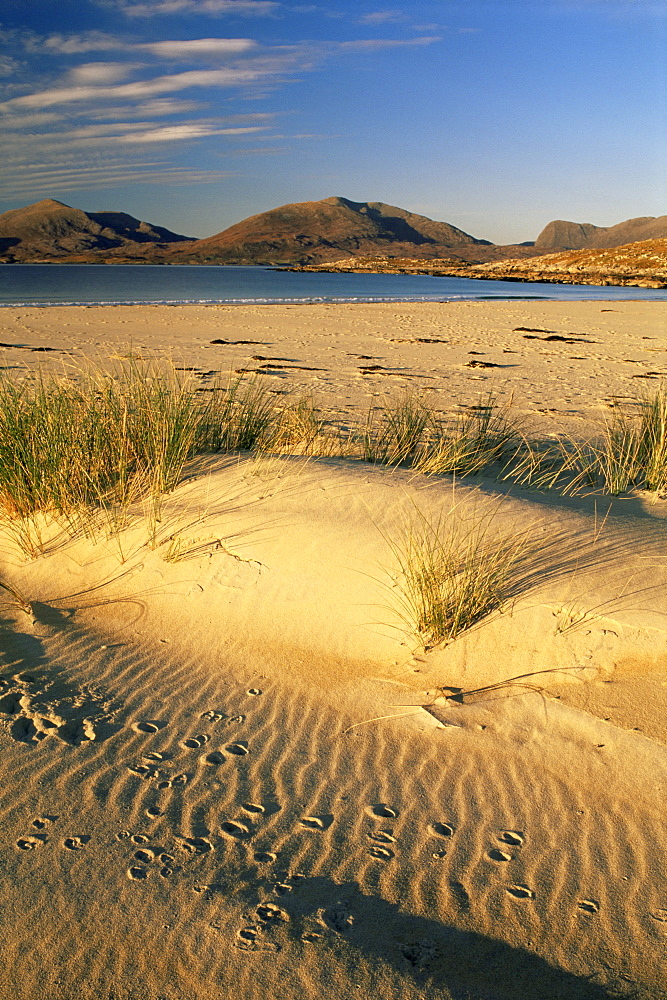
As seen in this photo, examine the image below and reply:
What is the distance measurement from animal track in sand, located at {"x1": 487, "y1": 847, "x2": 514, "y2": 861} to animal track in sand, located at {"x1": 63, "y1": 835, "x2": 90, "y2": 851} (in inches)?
47.8

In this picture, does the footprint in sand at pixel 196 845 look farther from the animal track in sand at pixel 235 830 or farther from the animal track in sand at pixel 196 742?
the animal track in sand at pixel 196 742

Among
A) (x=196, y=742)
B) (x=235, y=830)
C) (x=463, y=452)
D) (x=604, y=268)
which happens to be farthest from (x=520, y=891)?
(x=604, y=268)

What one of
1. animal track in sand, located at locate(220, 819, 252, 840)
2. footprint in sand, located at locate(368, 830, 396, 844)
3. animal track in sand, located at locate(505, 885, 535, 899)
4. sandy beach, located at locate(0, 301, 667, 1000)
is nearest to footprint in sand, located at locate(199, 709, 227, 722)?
sandy beach, located at locate(0, 301, 667, 1000)

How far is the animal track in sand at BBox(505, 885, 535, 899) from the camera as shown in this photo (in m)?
1.95

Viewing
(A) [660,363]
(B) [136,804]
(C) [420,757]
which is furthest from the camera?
(A) [660,363]

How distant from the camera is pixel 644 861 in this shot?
206 cm

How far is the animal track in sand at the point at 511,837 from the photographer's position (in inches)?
84.3

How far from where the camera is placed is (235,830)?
85.4 inches

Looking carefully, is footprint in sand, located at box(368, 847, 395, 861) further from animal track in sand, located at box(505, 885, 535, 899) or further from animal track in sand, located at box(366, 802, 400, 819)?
animal track in sand, located at box(505, 885, 535, 899)

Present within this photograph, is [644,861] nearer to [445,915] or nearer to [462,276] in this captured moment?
[445,915]

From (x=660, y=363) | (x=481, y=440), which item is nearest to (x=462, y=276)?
(x=660, y=363)

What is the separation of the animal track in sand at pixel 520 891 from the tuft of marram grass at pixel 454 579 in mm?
1186

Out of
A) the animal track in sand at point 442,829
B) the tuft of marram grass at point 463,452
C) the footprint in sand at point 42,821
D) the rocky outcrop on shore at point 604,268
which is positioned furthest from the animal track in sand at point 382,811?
the rocky outcrop on shore at point 604,268

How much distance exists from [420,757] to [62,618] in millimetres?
1979
